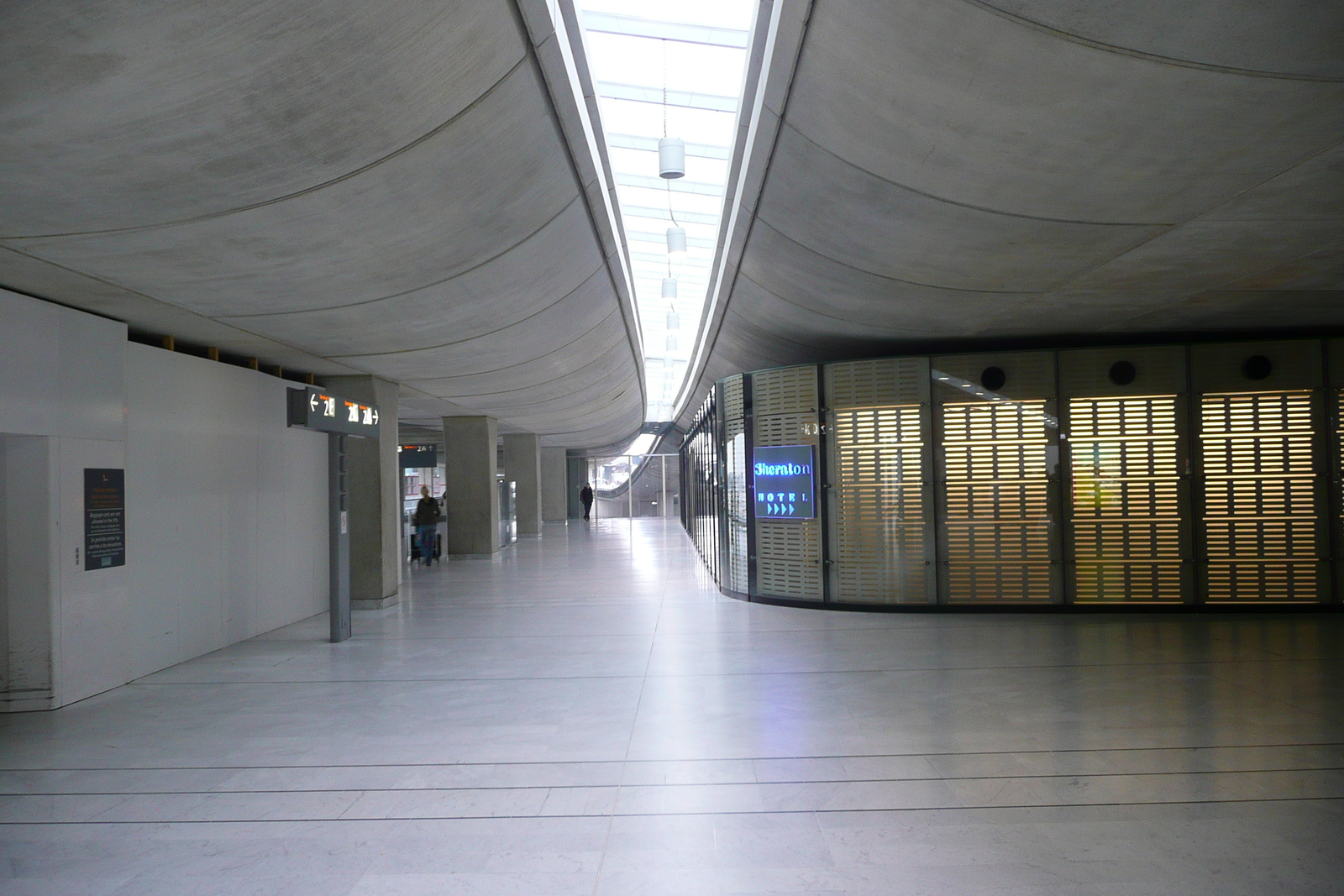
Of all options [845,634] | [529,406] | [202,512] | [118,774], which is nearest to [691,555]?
[529,406]

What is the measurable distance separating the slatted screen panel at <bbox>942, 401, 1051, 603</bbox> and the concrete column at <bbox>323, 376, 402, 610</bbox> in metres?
7.66

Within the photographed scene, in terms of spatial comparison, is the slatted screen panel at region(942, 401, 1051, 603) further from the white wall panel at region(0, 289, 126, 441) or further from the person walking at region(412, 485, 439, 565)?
the person walking at region(412, 485, 439, 565)

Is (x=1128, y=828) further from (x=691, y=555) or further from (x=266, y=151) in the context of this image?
(x=691, y=555)

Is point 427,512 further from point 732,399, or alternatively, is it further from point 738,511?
point 732,399

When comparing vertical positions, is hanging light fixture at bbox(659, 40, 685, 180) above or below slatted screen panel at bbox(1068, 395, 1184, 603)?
above

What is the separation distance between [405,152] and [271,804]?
146 inches

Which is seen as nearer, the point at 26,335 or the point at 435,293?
the point at 26,335

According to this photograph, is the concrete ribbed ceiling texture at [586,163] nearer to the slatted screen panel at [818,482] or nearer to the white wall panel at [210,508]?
the white wall panel at [210,508]

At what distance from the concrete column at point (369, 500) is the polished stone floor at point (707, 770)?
296 cm

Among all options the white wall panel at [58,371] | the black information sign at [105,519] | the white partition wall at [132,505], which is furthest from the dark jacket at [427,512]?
the white wall panel at [58,371]

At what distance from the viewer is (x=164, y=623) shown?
845cm

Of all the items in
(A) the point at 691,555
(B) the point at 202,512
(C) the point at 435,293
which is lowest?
(A) the point at 691,555

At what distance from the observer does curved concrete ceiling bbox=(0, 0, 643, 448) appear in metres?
3.50

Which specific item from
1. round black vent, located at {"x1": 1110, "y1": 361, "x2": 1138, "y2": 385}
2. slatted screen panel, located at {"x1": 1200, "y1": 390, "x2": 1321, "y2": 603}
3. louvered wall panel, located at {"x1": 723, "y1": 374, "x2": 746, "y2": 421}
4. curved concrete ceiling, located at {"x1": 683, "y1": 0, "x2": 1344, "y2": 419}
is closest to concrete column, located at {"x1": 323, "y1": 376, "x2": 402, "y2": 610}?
louvered wall panel, located at {"x1": 723, "y1": 374, "x2": 746, "y2": 421}
